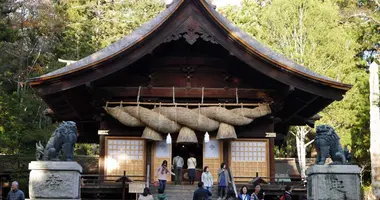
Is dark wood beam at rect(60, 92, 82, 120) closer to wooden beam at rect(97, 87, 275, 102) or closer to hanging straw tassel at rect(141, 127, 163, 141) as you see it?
wooden beam at rect(97, 87, 275, 102)

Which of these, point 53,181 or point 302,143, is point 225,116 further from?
point 302,143

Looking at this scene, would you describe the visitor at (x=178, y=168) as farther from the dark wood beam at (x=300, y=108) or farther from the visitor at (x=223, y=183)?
the dark wood beam at (x=300, y=108)

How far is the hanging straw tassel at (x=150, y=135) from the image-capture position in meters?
17.7

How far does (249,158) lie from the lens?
1856cm

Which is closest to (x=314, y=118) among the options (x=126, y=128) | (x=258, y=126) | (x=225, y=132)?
(x=258, y=126)

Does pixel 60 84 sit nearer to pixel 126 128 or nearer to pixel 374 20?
pixel 126 128

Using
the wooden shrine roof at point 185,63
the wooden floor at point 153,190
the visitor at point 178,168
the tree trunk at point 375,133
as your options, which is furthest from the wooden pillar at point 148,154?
the tree trunk at point 375,133

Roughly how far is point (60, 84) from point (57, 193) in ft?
19.5

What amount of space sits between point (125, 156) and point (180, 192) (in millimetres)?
2953

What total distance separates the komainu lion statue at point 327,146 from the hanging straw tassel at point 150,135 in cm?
647

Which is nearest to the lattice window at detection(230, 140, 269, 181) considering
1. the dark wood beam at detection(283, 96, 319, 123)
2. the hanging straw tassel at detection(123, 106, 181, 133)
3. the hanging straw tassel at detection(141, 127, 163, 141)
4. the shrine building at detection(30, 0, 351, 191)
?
the shrine building at detection(30, 0, 351, 191)

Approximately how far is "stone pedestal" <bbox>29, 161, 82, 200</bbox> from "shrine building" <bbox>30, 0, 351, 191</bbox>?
16.4 feet

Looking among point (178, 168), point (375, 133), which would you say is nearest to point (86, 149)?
point (375, 133)

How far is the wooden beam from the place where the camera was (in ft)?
61.3
